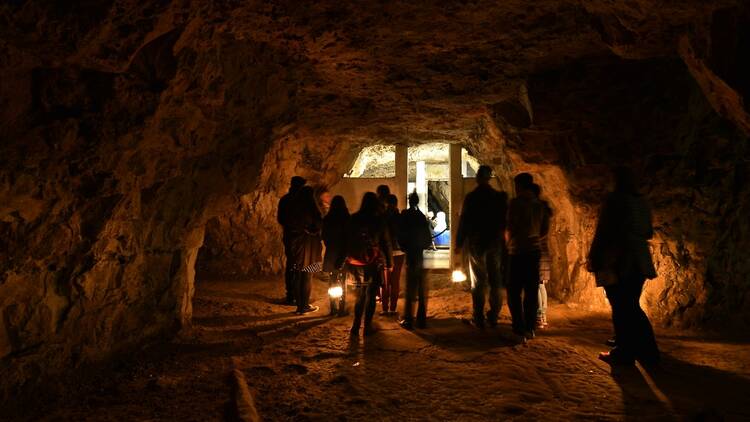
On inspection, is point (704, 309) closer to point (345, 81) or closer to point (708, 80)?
point (708, 80)

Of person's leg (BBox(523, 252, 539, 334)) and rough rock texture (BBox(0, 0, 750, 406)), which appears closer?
rough rock texture (BBox(0, 0, 750, 406))

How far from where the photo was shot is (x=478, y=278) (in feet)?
18.2

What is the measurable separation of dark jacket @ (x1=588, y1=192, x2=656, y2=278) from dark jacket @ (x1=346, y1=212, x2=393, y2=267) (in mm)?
2321

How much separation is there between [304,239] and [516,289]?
3079 millimetres

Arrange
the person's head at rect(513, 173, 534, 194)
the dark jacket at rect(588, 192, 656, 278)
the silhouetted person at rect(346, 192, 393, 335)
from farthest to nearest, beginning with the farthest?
the silhouetted person at rect(346, 192, 393, 335) → the person's head at rect(513, 173, 534, 194) → the dark jacket at rect(588, 192, 656, 278)

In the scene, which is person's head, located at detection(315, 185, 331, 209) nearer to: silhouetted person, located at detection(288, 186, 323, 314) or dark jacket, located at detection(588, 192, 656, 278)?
silhouetted person, located at detection(288, 186, 323, 314)

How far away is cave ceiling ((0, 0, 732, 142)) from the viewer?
2969 millimetres

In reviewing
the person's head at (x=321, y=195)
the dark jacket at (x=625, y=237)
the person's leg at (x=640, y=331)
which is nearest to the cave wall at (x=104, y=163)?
the dark jacket at (x=625, y=237)

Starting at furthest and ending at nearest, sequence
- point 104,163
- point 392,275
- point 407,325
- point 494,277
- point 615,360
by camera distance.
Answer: point 392,275 < point 407,325 < point 494,277 < point 615,360 < point 104,163

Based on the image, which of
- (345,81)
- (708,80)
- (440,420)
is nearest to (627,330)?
(440,420)

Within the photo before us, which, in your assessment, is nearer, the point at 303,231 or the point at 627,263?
the point at 627,263

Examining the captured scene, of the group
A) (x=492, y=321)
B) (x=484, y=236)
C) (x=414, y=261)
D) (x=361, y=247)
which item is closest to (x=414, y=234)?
(x=414, y=261)

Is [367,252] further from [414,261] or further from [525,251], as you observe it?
[525,251]

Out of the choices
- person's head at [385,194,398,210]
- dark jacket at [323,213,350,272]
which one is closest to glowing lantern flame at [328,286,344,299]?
dark jacket at [323,213,350,272]
